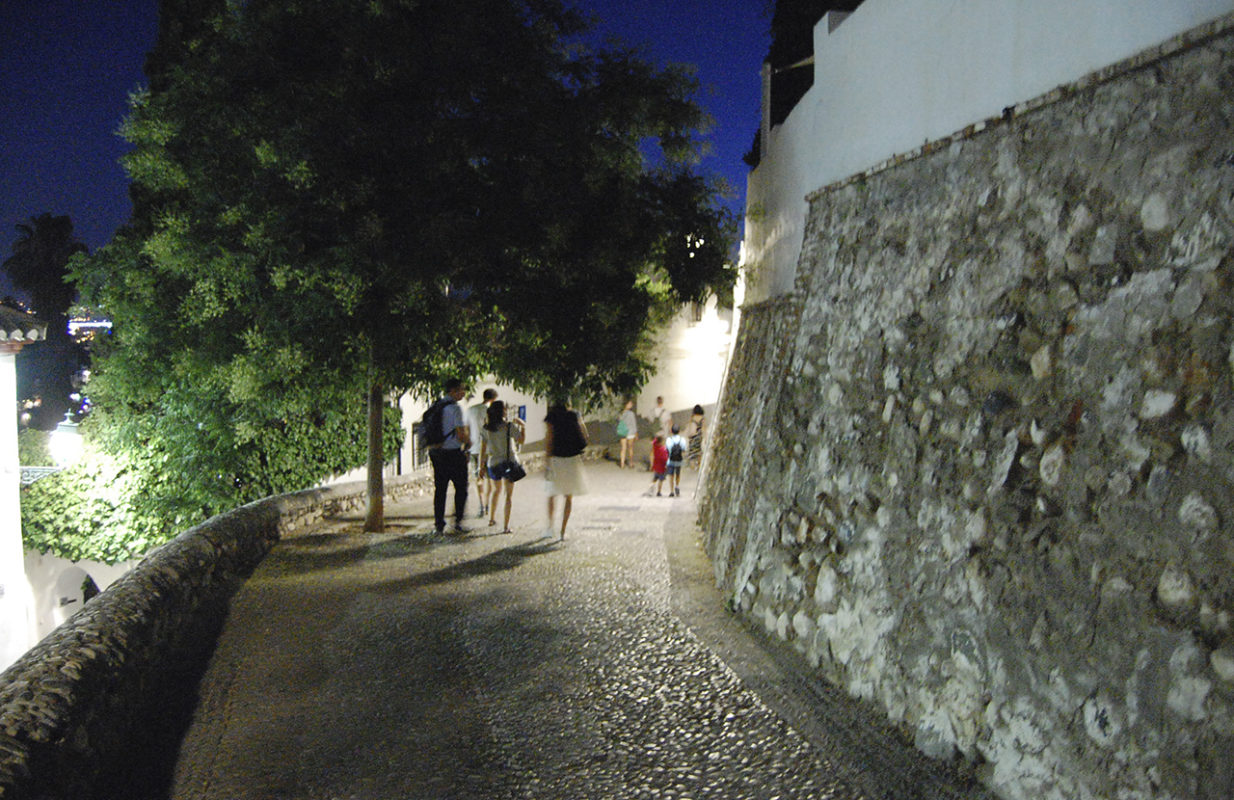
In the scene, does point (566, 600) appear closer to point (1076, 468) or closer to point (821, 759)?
point (821, 759)

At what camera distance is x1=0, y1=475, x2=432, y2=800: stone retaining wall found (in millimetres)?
3346

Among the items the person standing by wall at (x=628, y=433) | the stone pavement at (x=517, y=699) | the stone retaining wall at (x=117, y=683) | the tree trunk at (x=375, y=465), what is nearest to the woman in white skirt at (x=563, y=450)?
the stone pavement at (x=517, y=699)

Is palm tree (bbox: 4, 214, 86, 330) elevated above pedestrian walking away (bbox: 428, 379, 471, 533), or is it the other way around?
palm tree (bbox: 4, 214, 86, 330)

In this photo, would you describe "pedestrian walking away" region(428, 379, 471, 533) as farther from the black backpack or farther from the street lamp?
the street lamp

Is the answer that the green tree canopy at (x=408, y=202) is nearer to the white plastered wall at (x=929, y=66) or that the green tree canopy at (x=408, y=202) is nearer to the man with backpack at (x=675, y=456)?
the white plastered wall at (x=929, y=66)

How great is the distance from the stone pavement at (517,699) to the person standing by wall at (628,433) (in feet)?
33.6

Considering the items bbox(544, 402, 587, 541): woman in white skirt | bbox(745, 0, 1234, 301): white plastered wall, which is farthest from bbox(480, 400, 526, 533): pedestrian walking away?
bbox(745, 0, 1234, 301): white plastered wall

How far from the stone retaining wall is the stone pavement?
22 centimetres

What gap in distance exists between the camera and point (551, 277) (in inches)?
357

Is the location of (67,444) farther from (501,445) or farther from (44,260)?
(44,260)

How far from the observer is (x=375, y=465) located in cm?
974

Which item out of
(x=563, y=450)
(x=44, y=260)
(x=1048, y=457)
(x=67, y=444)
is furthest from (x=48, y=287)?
(x=1048, y=457)

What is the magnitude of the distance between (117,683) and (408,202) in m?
5.92

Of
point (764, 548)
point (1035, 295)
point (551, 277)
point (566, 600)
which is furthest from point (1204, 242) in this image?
point (551, 277)
